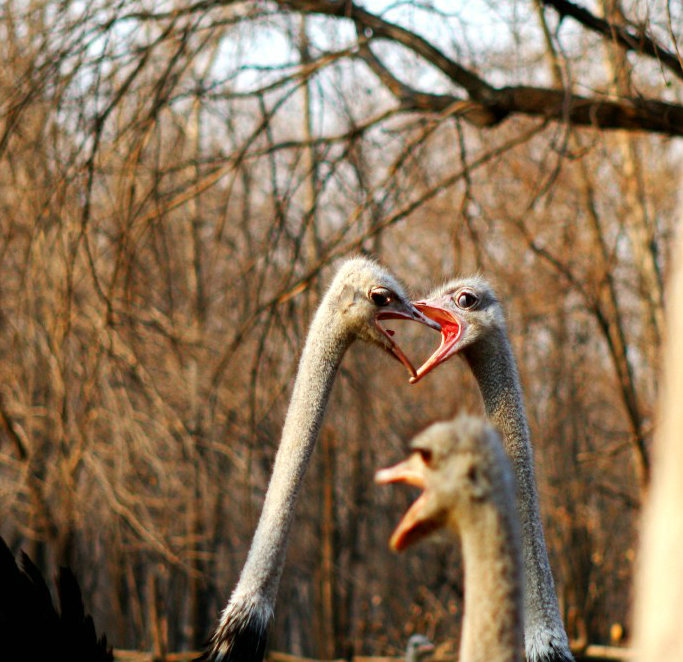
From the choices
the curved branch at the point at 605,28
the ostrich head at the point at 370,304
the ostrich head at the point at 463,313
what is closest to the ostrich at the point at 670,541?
the ostrich head at the point at 463,313

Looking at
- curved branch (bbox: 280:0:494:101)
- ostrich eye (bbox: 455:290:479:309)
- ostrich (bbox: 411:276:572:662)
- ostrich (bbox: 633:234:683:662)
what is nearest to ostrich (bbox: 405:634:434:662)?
curved branch (bbox: 280:0:494:101)

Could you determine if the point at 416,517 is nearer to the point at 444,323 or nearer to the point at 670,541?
the point at 670,541

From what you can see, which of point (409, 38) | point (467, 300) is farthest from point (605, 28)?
point (467, 300)

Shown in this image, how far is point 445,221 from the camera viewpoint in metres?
14.7

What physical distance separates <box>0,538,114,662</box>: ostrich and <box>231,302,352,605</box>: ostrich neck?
62 centimetres

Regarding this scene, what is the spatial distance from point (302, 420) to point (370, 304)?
487 millimetres

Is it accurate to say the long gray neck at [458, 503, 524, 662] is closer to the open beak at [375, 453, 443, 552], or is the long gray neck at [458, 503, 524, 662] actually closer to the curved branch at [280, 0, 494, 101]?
the open beak at [375, 453, 443, 552]

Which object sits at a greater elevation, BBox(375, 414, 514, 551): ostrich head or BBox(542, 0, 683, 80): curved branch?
BBox(542, 0, 683, 80): curved branch

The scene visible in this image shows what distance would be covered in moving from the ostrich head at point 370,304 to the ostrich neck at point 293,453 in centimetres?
5

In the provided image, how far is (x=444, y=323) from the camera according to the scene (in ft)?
13.3

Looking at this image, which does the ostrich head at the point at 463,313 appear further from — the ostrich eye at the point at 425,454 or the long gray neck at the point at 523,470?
the ostrich eye at the point at 425,454

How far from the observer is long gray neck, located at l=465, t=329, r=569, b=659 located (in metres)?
3.44

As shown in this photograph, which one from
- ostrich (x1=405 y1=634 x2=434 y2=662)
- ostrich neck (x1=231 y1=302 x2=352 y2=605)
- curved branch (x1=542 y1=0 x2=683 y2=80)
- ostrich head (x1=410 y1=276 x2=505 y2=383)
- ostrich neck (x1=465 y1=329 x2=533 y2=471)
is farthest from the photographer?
ostrich (x1=405 y1=634 x2=434 y2=662)

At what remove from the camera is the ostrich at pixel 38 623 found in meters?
3.61
